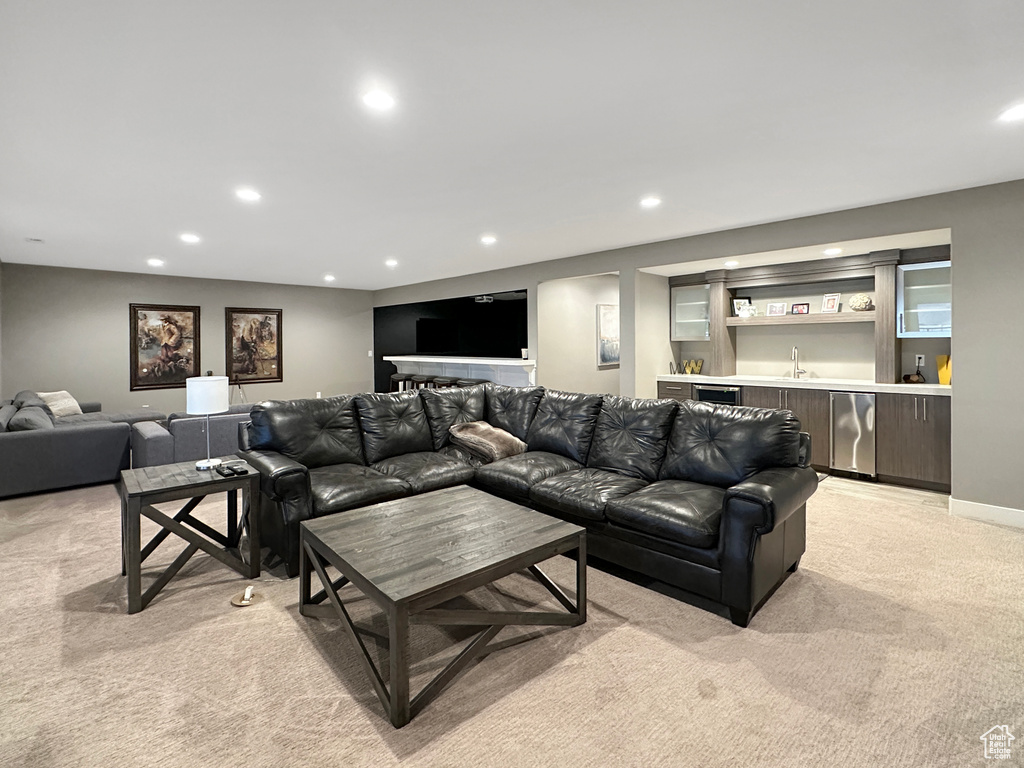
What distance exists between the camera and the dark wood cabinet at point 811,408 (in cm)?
518

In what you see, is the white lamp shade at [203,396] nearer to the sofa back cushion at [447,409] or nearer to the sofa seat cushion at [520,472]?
the sofa back cushion at [447,409]

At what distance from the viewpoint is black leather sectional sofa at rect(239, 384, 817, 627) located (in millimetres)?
2541

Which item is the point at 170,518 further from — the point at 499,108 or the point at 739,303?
the point at 739,303

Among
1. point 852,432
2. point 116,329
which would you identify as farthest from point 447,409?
point 116,329

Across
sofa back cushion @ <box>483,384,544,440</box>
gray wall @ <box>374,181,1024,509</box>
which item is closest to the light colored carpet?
gray wall @ <box>374,181,1024,509</box>

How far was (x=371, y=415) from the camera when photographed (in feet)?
13.3

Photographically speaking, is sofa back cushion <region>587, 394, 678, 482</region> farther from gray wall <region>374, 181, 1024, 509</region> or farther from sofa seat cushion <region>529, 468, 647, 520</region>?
gray wall <region>374, 181, 1024, 509</region>

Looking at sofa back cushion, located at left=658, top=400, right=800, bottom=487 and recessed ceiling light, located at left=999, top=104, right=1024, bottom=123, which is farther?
sofa back cushion, located at left=658, top=400, right=800, bottom=487

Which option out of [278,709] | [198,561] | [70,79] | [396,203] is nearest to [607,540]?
[278,709]

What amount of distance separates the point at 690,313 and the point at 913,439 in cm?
265

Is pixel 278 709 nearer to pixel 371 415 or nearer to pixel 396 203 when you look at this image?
pixel 371 415

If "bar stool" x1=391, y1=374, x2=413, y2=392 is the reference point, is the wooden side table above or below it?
below

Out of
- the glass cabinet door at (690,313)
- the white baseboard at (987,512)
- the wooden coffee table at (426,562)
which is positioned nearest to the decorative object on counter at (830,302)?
the glass cabinet door at (690,313)

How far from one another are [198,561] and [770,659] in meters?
3.17
